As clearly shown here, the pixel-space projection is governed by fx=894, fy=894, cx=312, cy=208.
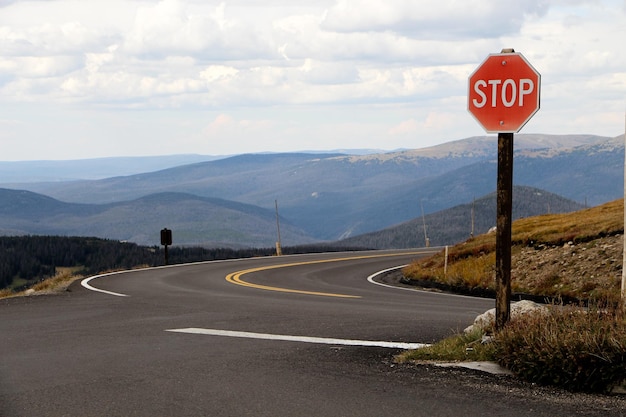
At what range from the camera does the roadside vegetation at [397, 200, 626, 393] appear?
7258 millimetres

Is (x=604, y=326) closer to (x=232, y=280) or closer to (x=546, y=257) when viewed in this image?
(x=546, y=257)

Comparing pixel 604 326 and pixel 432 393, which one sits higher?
pixel 604 326

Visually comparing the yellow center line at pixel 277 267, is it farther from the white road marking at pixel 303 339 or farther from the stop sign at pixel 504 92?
the stop sign at pixel 504 92

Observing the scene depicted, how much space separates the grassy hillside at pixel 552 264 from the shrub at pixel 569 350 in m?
12.2

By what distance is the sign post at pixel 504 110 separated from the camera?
28.3 feet

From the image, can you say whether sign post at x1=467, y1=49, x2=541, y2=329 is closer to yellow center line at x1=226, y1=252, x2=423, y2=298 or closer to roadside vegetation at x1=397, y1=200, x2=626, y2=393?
roadside vegetation at x1=397, y1=200, x2=626, y2=393

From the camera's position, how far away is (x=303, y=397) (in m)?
7.42

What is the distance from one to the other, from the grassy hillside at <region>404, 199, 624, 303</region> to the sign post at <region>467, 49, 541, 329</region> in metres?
11.6

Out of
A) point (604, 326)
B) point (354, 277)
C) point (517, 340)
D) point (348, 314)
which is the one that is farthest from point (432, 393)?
point (354, 277)

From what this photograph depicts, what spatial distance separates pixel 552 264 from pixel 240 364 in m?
17.0

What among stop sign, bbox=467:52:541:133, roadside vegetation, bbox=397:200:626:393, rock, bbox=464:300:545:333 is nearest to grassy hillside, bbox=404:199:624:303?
roadside vegetation, bbox=397:200:626:393

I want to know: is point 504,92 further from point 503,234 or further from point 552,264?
point 552,264

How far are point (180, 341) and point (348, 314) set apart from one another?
3.70 metres

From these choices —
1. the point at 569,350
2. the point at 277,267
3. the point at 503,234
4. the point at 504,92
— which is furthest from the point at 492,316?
the point at 277,267
